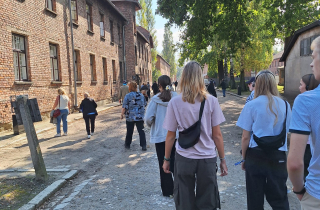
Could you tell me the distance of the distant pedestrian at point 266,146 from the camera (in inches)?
105

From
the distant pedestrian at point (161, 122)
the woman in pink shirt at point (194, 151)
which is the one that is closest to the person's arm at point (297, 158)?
the woman in pink shirt at point (194, 151)

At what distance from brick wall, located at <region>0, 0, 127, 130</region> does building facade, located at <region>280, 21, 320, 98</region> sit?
15.3m

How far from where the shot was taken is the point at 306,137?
5.13 feet

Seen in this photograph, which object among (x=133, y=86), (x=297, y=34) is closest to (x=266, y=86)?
(x=133, y=86)

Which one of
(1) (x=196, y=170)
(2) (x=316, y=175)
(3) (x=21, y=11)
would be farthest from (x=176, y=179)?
(3) (x=21, y=11)

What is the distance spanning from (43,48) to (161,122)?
36.6 feet

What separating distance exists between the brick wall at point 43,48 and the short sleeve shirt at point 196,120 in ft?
31.1

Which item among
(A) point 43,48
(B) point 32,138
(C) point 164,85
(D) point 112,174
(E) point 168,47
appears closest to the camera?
(C) point 164,85

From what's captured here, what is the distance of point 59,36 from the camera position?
14828 millimetres

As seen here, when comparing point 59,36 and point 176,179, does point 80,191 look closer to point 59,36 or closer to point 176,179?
point 176,179

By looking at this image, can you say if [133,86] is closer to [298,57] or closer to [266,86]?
[266,86]

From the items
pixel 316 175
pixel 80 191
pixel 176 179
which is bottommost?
pixel 80 191

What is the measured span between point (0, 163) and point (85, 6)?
14918mm

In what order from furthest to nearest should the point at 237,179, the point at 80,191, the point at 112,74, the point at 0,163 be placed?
the point at 112,74
the point at 0,163
the point at 237,179
the point at 80,191
